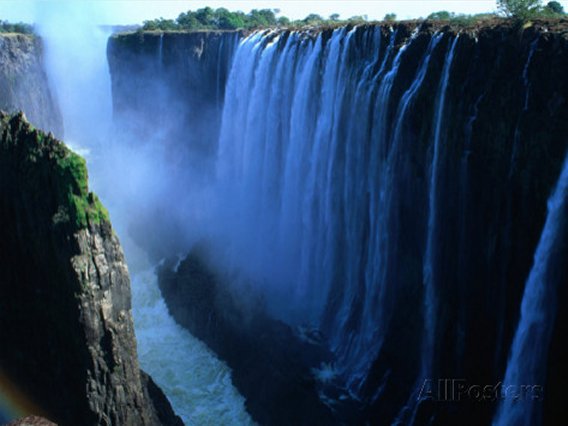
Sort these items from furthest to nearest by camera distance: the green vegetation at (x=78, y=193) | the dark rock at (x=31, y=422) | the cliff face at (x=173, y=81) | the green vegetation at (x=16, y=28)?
the green vegetation at (x=16, y=28) < the cliff face at (x=173, y=81) < the green vegetation at (x=78, y=193) < the dark rock at (x=31, y=422)

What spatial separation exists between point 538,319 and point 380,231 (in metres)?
5.72

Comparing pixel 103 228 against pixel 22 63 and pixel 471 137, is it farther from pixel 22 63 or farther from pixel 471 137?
pixel 22 63

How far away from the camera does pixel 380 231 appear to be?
1628 centimetres

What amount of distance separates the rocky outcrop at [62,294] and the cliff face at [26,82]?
23861mm

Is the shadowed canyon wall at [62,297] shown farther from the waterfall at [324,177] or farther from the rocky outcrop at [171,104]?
the rocky outcrop at [171,104]

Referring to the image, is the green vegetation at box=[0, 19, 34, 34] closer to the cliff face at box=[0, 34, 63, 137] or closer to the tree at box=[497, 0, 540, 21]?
the cliff face at box=[0, 34, 63, 137]

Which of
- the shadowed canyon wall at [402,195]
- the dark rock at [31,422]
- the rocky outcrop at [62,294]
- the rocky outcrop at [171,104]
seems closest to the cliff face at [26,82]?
the rocky outcrop at [171,104]

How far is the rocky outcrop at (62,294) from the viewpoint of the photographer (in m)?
11.6

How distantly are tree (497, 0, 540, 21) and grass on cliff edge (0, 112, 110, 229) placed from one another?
1008 centimetres

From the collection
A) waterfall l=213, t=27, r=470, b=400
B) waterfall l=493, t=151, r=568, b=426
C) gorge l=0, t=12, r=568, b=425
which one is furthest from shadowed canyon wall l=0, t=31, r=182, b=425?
waterfall l=493, t=151, r=568, b=426

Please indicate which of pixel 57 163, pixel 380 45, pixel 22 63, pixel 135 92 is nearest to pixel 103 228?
pixel 57 163

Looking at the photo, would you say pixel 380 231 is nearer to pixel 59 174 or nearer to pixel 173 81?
pixel 59 174

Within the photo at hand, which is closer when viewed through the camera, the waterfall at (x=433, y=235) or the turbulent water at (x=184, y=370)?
the waterfall at (x=433, y=235)

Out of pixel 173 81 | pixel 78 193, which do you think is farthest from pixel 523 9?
pixel 173 81
